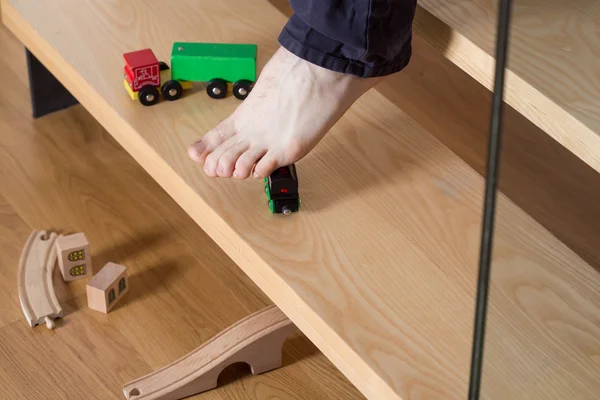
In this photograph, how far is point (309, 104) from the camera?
0.98 metres

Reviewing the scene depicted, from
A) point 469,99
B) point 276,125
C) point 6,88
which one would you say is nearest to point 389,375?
point 276,125

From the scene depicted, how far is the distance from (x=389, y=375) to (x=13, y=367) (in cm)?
57

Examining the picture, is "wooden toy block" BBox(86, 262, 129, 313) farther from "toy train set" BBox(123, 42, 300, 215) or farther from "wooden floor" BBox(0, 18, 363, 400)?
"toy train set" BBox(123, 42, 300, 215)

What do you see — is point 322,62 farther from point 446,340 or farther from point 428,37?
point 446,340

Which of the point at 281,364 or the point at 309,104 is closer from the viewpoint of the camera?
the point at 309,104

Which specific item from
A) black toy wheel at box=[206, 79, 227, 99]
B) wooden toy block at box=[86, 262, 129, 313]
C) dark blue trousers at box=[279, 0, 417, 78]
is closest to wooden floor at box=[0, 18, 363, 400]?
wooden toy block at box=[86, 262, 129, 313]

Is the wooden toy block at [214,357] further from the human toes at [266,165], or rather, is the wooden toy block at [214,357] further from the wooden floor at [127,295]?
the human toes at [266,165]

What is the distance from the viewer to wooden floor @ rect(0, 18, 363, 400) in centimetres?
109

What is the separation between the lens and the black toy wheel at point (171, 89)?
1099 mm

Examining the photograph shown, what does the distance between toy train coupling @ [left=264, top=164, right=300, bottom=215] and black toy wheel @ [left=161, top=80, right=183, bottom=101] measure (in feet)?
0.75

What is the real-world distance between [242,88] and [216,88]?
1.4 inches

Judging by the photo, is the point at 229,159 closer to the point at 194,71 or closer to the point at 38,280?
the point at 194,71

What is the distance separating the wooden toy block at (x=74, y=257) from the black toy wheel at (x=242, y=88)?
1.02 ft

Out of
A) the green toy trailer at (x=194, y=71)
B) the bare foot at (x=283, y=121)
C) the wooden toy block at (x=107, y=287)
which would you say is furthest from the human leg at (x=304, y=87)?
the wooden toy block at (x=107, y=287)
